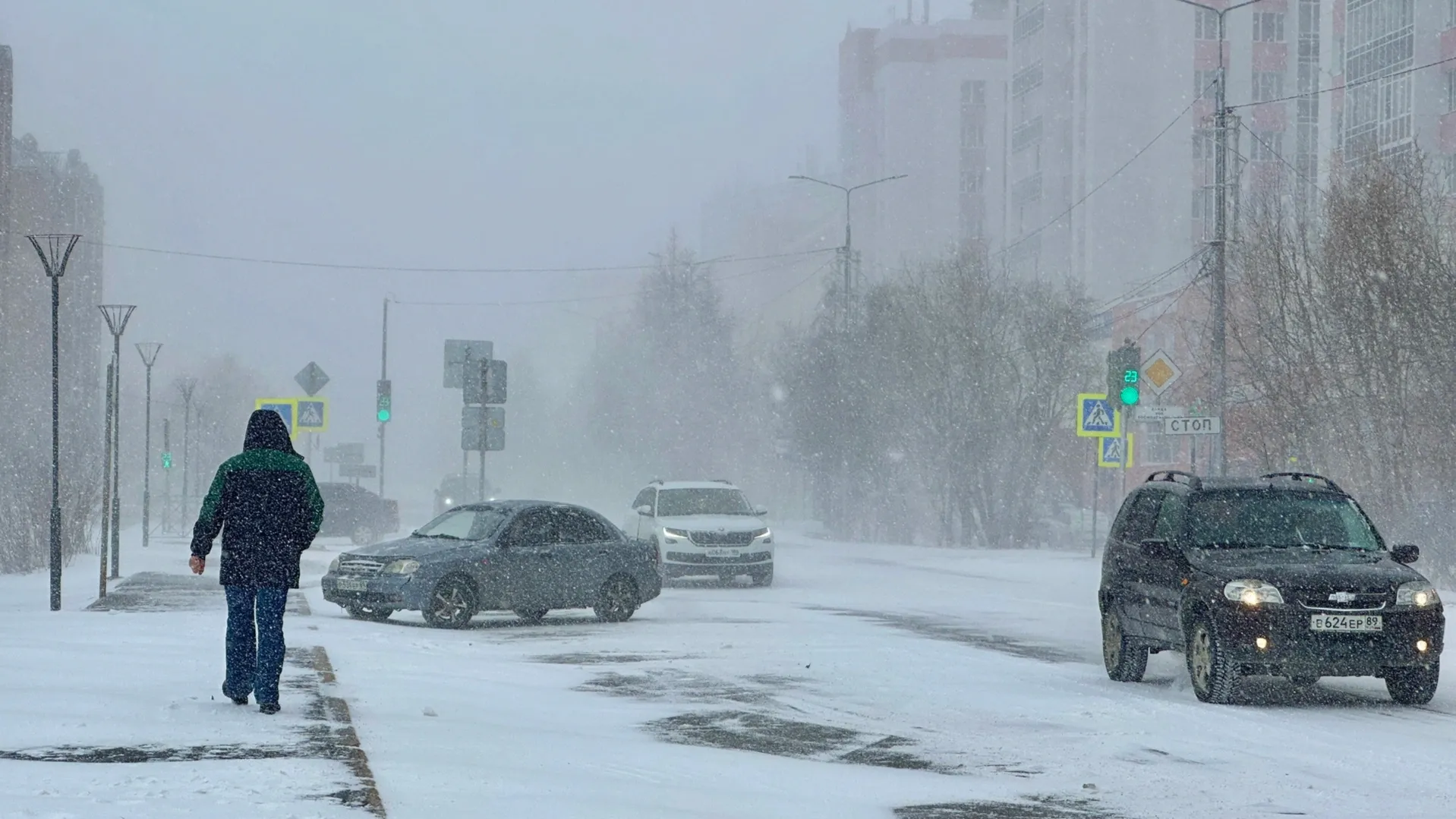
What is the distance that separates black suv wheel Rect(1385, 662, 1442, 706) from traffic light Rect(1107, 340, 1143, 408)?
16.4 metres

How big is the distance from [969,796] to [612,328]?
105842 millimetres

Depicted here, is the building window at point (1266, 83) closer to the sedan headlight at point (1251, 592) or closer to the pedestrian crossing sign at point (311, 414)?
the pedestrian crossing sign at point (311, 414)

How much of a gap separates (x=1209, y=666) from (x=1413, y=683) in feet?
4.65

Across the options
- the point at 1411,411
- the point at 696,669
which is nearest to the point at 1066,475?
the point at 1411,411

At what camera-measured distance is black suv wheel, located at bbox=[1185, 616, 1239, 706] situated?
1291cm

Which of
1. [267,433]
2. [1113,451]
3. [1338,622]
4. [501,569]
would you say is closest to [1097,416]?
[1113,451]

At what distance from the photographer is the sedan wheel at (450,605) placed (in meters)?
20.2

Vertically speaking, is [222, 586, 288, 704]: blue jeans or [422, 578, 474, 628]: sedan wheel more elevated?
[222, 586, 288, 704]: blue jeans

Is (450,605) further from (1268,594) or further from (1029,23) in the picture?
(1029,23)

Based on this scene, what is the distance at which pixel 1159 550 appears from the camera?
548 inches

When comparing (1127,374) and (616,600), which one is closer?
(616,600)

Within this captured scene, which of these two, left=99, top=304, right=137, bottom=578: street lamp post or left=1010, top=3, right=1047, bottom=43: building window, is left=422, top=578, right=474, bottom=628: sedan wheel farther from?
left=1010, top=3, right=1047, bottom=43: building window

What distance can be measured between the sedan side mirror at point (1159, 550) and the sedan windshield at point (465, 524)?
364 inches

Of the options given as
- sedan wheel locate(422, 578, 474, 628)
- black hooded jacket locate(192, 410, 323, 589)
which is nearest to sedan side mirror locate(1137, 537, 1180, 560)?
black hooded jacket locate(192, 410, 323, 589)
